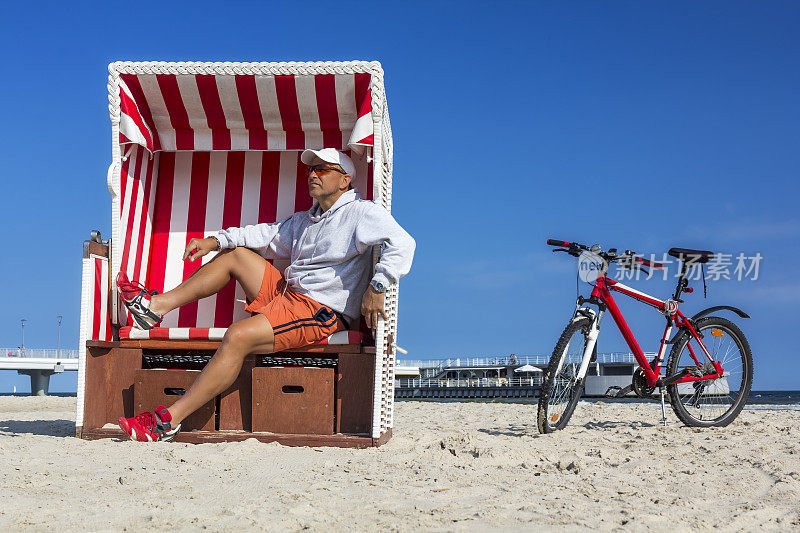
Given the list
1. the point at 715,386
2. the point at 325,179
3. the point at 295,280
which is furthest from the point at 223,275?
the point at 715,386

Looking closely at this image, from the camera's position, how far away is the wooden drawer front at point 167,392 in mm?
3525

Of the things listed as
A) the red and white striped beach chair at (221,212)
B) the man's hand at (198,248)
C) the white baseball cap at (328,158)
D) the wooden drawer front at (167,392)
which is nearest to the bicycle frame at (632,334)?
the red and white striped beach chair at (221,212)

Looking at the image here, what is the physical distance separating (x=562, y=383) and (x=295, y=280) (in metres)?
1.62

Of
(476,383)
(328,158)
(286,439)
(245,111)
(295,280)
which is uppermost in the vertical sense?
(245,111)

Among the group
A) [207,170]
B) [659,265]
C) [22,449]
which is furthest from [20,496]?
[659,265]

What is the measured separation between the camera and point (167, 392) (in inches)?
143

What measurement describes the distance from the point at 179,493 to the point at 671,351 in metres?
3.23

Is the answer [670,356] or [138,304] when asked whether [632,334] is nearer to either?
[670,356]

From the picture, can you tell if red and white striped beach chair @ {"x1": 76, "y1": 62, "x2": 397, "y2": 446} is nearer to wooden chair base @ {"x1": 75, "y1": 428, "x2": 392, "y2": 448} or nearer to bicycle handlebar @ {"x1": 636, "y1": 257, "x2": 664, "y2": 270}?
wooden chair base @ {"x1": 75, "y1": 428, "x2": 392, "y2": 448}

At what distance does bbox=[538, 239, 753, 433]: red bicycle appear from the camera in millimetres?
3889

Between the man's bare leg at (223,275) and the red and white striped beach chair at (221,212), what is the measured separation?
206 millimetres

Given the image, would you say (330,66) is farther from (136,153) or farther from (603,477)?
(603,477)

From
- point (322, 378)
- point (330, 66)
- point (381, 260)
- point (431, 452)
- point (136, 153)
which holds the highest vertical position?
point (330, 66)

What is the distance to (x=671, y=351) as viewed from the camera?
14.0 ft
